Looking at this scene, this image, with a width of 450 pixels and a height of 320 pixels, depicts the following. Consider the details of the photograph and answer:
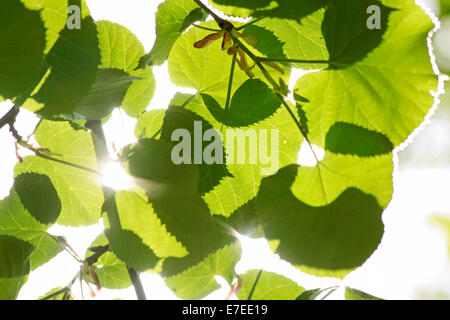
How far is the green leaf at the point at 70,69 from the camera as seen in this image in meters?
0.47

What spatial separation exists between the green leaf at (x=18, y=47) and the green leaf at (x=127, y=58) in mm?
155

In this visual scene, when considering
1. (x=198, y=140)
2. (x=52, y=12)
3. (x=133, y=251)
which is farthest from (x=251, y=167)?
(x=52, y=12)

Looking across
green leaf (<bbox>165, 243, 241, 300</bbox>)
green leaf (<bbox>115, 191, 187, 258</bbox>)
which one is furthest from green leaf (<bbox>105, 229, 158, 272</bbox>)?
green leaf (<bbox>165, 243, 241, 300</bbox>)

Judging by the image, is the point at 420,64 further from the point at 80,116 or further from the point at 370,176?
the point at 80,116

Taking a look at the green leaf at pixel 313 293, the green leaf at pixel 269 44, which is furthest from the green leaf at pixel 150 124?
the green leaf at pixel 313 293

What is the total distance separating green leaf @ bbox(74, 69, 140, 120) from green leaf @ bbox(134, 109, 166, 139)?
0.05 metres

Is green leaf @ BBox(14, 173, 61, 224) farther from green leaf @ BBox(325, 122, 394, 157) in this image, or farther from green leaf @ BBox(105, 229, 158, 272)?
green leaf @ BBox(325, 122, 394, 157)

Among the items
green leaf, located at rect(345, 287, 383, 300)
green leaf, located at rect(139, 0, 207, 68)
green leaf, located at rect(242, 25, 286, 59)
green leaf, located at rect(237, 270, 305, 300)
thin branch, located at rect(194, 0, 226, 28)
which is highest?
green leaf, located at rect(139, 0, 207, 68)

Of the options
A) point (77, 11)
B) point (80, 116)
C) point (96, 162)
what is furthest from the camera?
point (96, 162)

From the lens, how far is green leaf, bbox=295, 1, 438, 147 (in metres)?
0.52

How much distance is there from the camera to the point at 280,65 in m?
0.57
